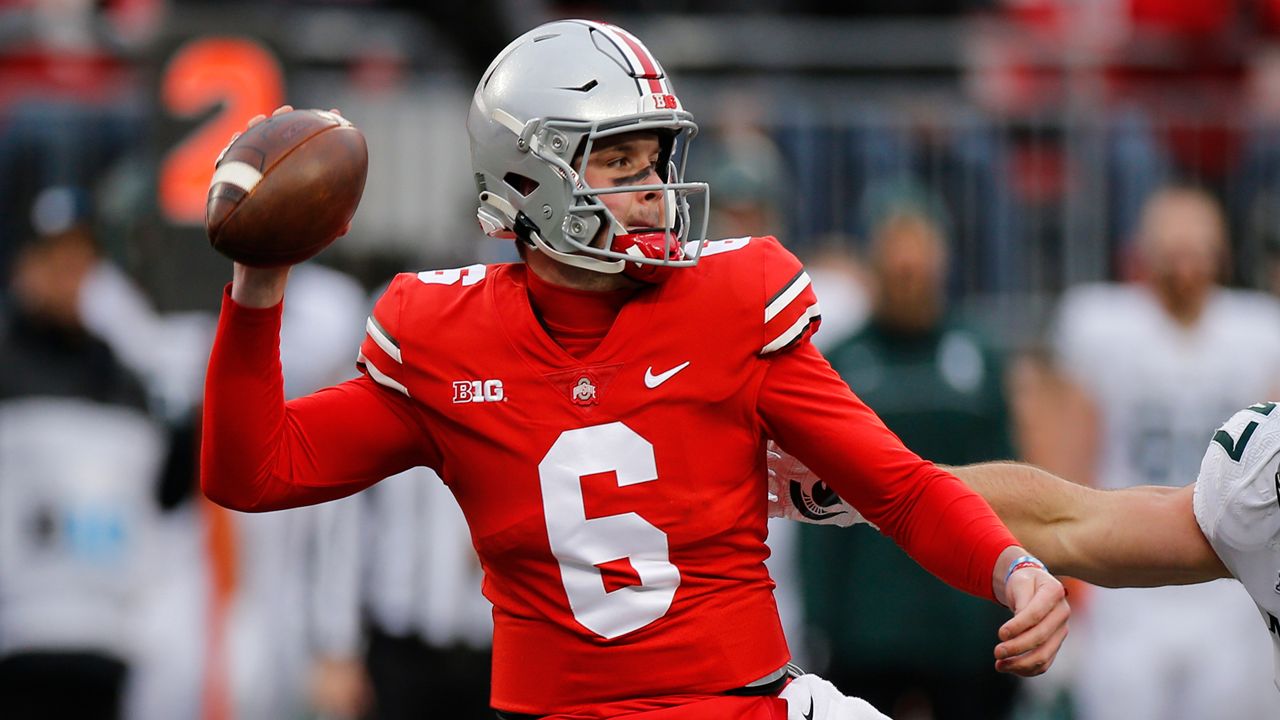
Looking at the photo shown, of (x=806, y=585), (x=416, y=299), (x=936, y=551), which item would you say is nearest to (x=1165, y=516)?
(x=936, y=551)

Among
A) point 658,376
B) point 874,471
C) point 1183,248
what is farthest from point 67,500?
point 874,471

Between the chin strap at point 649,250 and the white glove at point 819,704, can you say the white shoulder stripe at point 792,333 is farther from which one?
the white glove at point 819,704

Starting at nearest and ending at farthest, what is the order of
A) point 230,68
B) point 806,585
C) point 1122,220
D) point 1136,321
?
point 230,68 → point 806,585 → point 1136,321 → point 1122,220

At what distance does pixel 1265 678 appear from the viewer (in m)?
8.10

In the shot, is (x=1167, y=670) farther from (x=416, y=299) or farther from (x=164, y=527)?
(x=416, y=299)

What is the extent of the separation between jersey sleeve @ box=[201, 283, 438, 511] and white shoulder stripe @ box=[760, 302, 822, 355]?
28.7 inches

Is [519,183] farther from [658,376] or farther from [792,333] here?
[792,333]

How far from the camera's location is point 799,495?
4.12 meters

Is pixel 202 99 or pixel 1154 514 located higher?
pixel 202 99

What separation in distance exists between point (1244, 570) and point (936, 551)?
0.72m

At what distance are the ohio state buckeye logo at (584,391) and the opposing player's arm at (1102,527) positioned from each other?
83cm

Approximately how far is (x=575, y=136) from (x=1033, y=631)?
1307 mm

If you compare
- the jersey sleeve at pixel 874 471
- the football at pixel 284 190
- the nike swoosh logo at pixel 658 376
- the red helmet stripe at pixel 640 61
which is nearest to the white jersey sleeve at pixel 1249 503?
the jersey sleeve at pixel 874 471

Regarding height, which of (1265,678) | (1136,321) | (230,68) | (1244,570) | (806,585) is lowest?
(1265,678)
